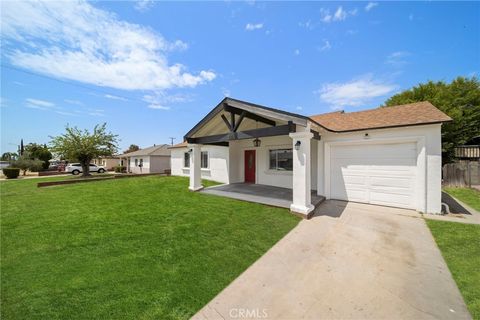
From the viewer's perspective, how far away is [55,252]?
4.06 m

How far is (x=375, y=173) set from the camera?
7652 mm

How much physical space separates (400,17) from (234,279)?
11299 mm

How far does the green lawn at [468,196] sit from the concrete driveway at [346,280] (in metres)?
5.21

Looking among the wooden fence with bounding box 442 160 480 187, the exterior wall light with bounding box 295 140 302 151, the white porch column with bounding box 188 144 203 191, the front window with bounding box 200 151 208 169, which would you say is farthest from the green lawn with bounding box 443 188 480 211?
the front window with bounding box 200 151 208 169

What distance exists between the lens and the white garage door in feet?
23.3

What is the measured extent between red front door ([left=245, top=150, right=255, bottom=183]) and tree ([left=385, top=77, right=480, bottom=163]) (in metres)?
14.6

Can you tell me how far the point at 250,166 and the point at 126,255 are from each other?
9017mm

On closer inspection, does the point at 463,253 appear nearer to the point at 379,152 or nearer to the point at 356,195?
the point at 356,195

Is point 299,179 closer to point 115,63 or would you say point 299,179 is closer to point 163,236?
point 163,236

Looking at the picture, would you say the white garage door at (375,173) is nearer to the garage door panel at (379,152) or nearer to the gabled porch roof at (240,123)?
the garage door panel at (379,152)

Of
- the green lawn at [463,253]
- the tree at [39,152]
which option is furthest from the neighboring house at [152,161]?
the green lawn at [463,253]

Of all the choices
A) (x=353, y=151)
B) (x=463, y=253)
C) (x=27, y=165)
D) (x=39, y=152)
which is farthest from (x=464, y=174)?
(x=39, y=152)

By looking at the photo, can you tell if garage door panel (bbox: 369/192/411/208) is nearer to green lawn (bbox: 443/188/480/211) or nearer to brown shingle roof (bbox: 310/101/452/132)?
brown shingle roof (bbox: 310/101/452/132)

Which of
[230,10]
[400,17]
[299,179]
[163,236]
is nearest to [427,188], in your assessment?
[299,179]
